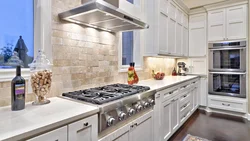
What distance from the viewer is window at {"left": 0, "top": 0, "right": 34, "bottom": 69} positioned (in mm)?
1320

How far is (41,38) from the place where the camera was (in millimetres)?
1467

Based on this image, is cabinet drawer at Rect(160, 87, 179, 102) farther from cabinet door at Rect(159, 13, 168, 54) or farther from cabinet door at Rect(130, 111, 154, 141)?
cabinet door at Rect(159, 13, 168, 54)

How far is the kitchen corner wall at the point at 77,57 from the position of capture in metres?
1.56

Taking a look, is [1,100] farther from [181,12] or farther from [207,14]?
[207,14]

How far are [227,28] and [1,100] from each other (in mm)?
A: 4492

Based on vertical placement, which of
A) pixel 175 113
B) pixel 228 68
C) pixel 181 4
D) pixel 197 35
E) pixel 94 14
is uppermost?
pixel 181 4

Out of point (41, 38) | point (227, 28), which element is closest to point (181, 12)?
point (227, 28)

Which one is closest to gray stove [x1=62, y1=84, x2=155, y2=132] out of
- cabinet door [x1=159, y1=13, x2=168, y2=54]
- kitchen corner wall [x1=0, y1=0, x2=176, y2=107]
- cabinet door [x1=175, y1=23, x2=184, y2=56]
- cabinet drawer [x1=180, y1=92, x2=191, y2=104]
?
kitchen corner wall [x1=0, y1=0, x2=176, y2=107]

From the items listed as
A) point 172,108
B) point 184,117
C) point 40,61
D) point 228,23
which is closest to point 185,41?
point 228,23

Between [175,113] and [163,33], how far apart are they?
152 cm

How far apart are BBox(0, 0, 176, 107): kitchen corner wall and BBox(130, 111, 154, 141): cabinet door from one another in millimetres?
743

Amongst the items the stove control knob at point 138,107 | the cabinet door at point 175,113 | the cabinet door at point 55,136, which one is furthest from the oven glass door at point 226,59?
the cabinet door at point 55,136

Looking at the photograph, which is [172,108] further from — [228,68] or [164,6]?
[228,68]

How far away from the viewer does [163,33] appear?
3002 mm
